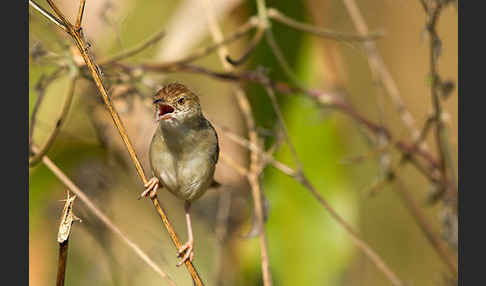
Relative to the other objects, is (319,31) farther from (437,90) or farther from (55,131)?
(55,131)

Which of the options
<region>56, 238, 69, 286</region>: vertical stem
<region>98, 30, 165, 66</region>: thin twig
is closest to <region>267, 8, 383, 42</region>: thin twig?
<region>98, 30, 165, 66</region>: thin twig

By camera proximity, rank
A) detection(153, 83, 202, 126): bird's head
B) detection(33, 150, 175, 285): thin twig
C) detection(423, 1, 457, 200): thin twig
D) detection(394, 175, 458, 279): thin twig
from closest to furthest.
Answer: detection(33, 150, 175, 285): thin twig
detection(153, 83, 202, 126): bird's head
detection(423, 1, 457, 200): thin twig
detection(394, 175, 458, 279): thin twig

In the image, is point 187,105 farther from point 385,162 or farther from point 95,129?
point 385,162

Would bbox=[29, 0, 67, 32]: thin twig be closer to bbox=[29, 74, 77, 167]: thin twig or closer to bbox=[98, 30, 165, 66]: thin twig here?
bbox=[29, 74, 77, 167]: thin twig

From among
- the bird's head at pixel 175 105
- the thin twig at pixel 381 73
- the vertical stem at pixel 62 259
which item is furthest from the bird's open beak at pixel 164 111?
the thin twig at pixel 381 73

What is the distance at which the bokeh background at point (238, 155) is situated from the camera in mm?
2689

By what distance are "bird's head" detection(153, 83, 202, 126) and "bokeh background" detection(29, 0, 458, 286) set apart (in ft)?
1.65

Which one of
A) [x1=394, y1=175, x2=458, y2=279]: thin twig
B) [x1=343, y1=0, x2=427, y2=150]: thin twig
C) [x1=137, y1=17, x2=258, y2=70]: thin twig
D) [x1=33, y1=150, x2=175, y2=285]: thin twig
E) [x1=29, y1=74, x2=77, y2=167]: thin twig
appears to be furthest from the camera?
[x1=343, y1=0, x2=427, y2=150]: thin twig

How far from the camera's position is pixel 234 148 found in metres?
3.24

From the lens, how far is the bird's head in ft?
6.09

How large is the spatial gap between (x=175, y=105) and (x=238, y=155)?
1.31m

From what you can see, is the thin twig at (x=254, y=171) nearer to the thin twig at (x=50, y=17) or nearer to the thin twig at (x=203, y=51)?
the thin twig at (x=203, y=51)

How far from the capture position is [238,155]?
126 inches

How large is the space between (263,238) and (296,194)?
1.00m
